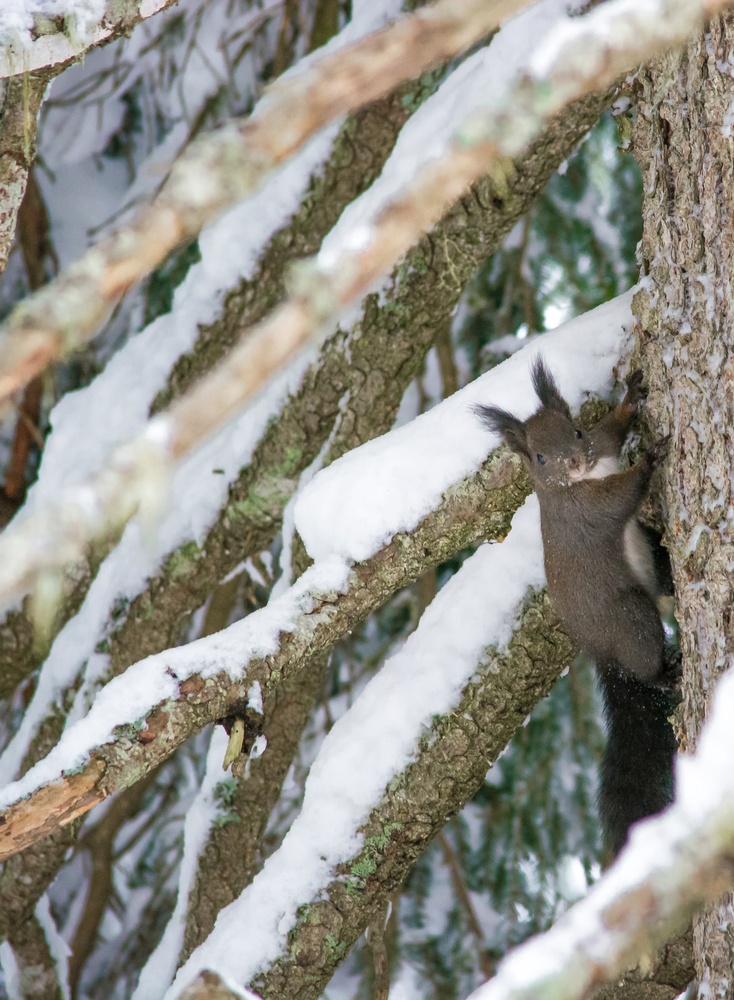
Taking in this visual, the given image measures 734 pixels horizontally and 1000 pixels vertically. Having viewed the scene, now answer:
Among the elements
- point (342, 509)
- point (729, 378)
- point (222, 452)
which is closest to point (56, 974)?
→ point (222, 452)

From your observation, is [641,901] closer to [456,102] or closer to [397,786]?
[397,786]

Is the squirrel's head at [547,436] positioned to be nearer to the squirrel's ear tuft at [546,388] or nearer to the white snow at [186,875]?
the squirrel's ear tuft at [546,388]

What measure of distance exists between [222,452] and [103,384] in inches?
16.3

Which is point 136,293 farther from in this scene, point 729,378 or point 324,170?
point 729,378

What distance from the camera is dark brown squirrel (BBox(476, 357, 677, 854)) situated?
1.78m

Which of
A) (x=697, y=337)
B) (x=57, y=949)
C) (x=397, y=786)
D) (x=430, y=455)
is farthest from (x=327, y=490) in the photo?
(x=57, y=949)

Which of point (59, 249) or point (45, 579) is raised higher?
point (45, 579)

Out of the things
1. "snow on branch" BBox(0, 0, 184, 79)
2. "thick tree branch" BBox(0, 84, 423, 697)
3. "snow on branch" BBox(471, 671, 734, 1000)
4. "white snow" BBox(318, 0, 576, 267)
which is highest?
"snow on branch" BBox(0, 0, 184, 79)

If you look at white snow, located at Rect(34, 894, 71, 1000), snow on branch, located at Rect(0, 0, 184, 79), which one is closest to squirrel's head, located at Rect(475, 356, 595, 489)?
snow on branch, located at Rect(0, 0, 184, 79)

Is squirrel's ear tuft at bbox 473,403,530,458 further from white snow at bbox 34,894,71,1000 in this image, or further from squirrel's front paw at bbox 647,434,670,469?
white snow at bbox 34,894,71,1000

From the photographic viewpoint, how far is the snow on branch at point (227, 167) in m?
0.55

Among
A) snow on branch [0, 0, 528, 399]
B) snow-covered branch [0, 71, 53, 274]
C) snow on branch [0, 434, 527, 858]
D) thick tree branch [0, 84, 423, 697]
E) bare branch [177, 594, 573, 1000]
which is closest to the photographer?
snow on branch [0, 0, 528, 399]

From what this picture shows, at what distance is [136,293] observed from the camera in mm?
3158

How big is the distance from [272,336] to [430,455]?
120cm
